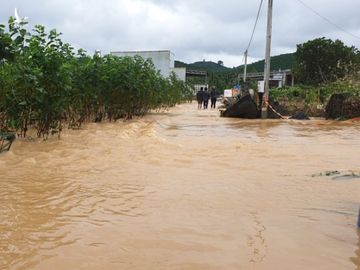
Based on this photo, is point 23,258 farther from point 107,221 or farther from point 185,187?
point 185,187

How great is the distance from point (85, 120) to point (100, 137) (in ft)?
10.8

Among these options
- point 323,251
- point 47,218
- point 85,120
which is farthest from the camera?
point 85,120

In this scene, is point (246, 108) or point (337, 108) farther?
point (246, 108)

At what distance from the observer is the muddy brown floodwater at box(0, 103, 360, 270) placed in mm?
3084

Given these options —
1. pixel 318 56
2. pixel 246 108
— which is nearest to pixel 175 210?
pixel 246 108

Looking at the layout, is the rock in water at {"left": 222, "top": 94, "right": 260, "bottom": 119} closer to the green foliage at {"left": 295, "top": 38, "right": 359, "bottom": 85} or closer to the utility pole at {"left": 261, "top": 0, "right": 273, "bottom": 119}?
the utility pole at {"left": 261, "top": 0, "right": 273, "bottom": 119}

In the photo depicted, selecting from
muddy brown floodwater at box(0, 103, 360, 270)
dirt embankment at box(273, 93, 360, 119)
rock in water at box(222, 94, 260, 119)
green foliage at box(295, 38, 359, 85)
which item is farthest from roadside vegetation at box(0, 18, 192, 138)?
green foliage at box(295, 38, 359, 85)

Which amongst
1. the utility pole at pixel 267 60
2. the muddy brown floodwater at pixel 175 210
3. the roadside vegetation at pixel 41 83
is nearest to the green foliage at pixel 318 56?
the utility pole at pixel 267 60

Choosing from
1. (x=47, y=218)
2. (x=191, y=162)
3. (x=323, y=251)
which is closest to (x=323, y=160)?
(x=191, y=162)

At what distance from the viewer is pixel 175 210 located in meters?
4.24

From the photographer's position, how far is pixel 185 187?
525 centimetres

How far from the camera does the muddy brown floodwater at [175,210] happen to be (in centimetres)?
308

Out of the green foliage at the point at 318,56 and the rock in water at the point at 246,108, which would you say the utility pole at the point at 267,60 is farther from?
the green foliage at the point at 318,56

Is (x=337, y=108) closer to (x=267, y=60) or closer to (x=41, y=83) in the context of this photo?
(x=267, y=60)
